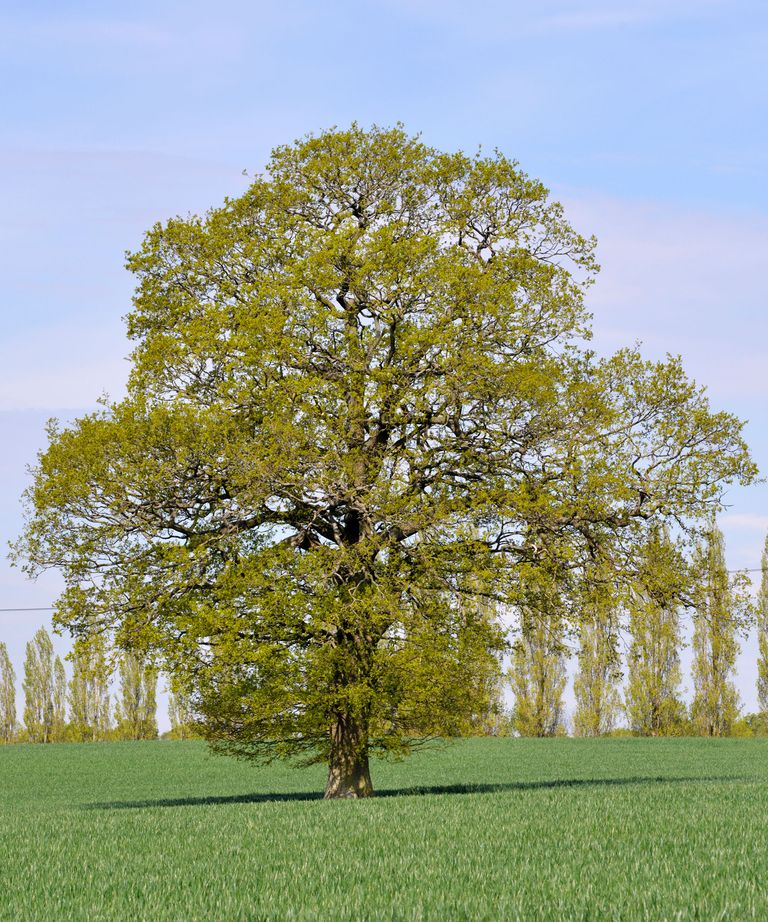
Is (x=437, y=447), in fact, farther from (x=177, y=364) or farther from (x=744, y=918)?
(x=744, y=918)

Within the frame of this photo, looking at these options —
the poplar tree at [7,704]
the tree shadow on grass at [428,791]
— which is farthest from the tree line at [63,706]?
the tree shadow on grass at [428,791]

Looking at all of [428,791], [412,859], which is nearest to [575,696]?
[428,791]

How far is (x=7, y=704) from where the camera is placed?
250 ft

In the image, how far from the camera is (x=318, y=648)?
23.2 metres

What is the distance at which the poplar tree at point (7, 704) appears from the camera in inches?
2975

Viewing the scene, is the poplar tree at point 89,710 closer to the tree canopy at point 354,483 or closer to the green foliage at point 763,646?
the green foliage at point 763,646

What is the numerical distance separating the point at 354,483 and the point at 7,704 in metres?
60.7

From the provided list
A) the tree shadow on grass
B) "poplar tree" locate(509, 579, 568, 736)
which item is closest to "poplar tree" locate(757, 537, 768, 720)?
"poplar tree" locate(509, 579, 568, 736)

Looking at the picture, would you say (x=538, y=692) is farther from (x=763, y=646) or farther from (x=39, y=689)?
(x=39, y=689)

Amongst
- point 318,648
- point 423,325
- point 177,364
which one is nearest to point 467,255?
point 423,325

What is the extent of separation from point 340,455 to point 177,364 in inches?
180

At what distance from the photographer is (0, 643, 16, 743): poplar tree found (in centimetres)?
7556

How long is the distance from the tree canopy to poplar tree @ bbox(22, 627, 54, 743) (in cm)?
5297

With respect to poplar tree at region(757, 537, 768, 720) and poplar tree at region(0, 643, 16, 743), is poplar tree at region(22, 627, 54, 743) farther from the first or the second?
poplar tree at region(757, 537, 768, 720)
